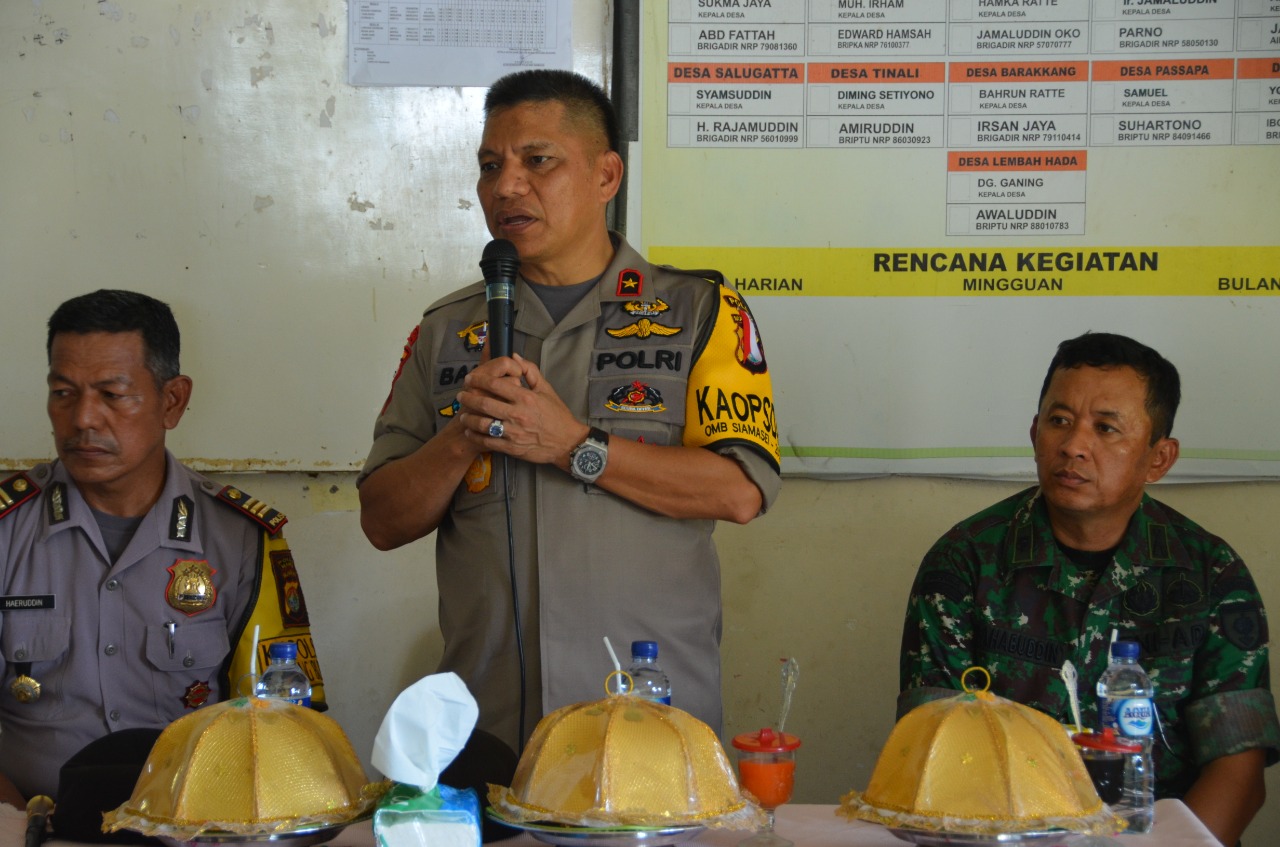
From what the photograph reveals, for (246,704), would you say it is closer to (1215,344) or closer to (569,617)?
(569,617)

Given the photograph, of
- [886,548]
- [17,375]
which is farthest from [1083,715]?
[17,375]

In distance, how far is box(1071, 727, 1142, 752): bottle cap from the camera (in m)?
1.54

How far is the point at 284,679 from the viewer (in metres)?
2.13

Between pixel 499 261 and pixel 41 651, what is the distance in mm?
1186

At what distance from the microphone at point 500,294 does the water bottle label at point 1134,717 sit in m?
1.01

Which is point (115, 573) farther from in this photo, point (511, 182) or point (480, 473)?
point (511, 182)

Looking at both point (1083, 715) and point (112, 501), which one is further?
point (112, 501)

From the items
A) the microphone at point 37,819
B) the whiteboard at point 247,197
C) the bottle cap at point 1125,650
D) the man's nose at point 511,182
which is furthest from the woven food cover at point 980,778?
the whiteboard at point 247,197

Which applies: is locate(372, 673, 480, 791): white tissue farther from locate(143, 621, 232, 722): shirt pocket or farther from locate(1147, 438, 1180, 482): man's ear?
locate(1147, 438, 1180, 482): man's ear

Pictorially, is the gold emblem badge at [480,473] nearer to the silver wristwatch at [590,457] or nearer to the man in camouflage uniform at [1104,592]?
the silver wristwatch at [590,457]

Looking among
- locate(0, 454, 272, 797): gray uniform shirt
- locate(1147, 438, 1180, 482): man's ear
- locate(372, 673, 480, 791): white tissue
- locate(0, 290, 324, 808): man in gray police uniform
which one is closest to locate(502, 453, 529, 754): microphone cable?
locate(0, 290, 324, 808): man in gray police uniform

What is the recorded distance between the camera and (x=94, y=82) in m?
2.84

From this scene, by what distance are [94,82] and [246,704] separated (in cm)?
203

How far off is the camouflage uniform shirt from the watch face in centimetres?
78
